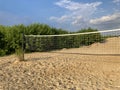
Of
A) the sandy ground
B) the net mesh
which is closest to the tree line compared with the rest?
the net mesh

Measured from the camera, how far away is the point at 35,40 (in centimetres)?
1683

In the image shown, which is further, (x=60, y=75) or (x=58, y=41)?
(x=58, y=41)

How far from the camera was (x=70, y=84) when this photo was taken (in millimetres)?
8445

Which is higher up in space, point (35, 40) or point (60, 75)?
point (35, 40)

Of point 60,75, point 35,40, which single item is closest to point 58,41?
point 35,40

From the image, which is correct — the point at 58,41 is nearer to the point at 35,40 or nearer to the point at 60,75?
the point at 35,40

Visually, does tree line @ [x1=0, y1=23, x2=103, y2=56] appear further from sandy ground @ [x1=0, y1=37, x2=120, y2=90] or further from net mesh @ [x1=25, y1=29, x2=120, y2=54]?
sandy ground @ [x1=0, y1=37, x2=120, y2=90]

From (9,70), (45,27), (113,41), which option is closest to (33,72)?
(9,70)

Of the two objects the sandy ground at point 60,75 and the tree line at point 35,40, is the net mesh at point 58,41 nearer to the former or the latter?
the tree line at point 35,40

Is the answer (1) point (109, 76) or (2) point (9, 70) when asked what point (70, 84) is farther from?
(2) point (9, 70)

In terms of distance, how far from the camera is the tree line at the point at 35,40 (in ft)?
55.9

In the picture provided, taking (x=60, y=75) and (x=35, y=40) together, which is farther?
(x=35, y=40)

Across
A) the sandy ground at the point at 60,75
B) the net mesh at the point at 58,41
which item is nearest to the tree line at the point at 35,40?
the net mesh at the point at 58,41

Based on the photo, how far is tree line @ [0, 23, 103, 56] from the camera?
55.9ft
